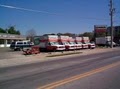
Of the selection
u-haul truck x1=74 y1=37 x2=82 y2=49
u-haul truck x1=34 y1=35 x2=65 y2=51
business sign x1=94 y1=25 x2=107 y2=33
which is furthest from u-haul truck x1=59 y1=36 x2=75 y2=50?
business sign x1=94 y1=25 x2=107 y2=33

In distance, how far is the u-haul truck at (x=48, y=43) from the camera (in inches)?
1842

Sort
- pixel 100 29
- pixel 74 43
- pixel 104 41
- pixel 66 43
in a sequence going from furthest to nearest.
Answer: pixel 100 29 < pixel 104 41 < pixel 74 43 < pixel 66 43

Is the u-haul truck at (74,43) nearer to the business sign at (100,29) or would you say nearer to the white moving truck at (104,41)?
the white moving truck at (104,41)

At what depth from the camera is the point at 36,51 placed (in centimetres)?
3931

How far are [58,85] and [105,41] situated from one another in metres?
71.9

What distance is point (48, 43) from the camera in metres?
47.1

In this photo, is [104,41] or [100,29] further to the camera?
[100,29]

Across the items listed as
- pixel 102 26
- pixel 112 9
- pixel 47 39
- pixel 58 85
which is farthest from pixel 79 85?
pixel 102 26

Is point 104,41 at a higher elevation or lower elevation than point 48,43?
lower

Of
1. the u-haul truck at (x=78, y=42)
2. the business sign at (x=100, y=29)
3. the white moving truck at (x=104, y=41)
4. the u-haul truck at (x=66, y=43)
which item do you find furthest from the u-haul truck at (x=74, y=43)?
the business sign at (x=100, y=29)

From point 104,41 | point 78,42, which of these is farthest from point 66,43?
point 104,41

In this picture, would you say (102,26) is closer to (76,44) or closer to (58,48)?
(76,44)

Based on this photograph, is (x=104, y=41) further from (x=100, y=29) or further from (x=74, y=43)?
(x=100, y=29)

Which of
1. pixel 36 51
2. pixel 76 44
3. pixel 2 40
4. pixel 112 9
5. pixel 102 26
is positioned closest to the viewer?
pixel 36 51
